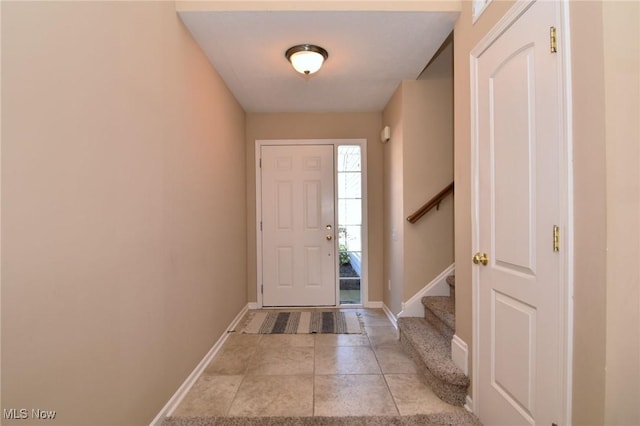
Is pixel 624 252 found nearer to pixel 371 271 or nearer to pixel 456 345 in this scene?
pixel 456 345

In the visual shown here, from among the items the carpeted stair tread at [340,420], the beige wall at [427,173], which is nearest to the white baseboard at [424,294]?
the beige wall at [427,173]

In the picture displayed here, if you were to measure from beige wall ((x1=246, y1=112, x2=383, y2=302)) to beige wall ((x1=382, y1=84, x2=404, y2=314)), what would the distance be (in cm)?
15

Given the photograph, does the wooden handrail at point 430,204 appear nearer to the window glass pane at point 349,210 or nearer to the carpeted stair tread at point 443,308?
the carpeted stair tread at point 443,308

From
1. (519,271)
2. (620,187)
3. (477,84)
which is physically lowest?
(519,271)

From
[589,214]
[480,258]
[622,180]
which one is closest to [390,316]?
[480,258]

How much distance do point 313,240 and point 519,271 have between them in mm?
2593

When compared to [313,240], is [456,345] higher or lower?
lower

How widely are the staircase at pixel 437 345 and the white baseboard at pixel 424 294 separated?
52mm

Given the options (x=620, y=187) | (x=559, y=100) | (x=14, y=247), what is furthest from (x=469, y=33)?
(x=14, y=247)

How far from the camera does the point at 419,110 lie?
2807mm

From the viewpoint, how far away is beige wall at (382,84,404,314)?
2.91 meters

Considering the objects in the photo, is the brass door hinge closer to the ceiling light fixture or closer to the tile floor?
the tile floor

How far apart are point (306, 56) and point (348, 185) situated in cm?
183

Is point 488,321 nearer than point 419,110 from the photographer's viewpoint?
Yes
